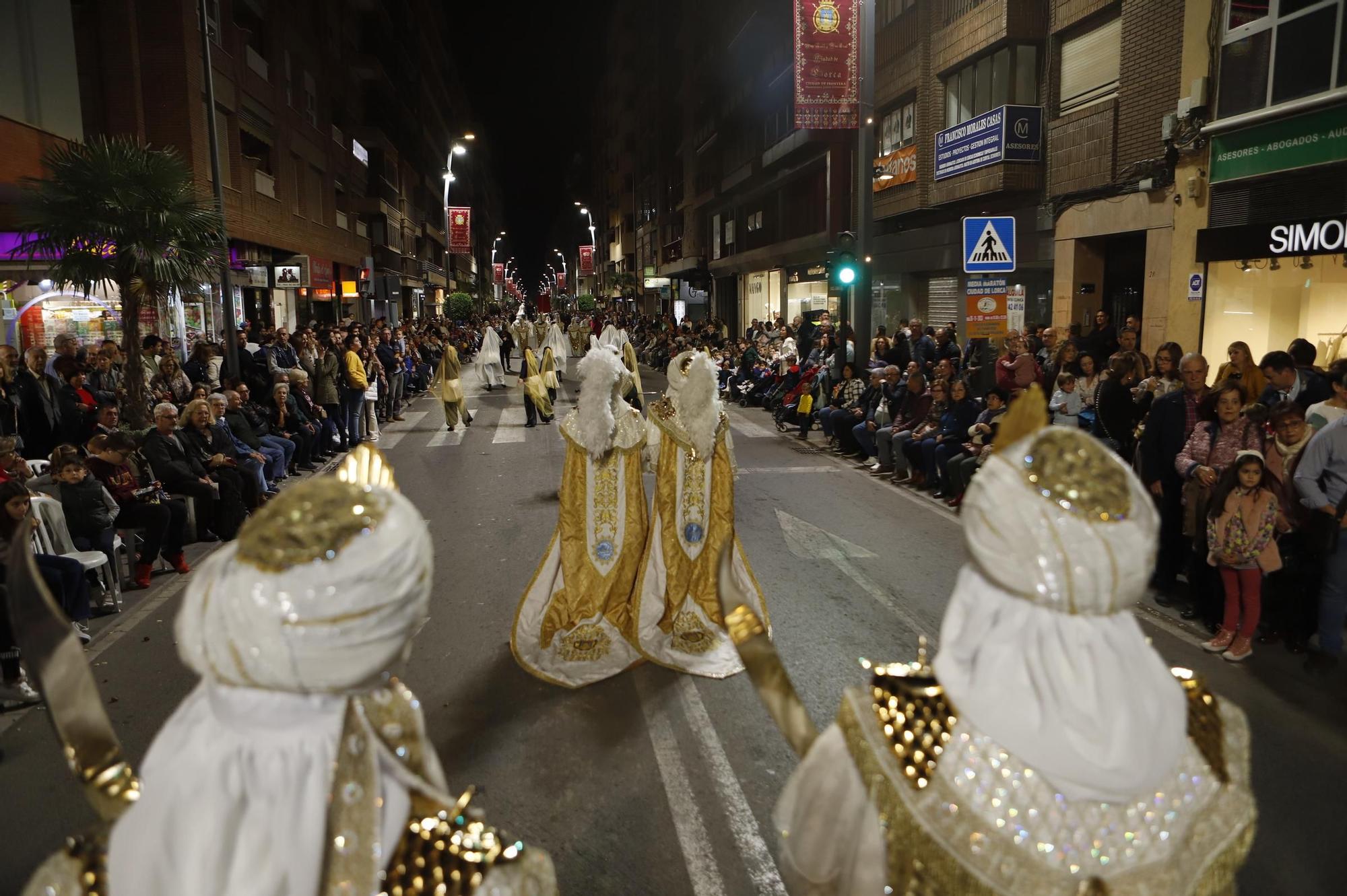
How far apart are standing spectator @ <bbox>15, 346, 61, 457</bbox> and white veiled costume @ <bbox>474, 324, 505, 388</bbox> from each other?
51.4 feet

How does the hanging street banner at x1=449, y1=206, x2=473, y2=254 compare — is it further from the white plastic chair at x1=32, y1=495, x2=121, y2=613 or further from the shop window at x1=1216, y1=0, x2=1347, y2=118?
the white plastic chair at x1=32, y1=495, x2=121, y2=613

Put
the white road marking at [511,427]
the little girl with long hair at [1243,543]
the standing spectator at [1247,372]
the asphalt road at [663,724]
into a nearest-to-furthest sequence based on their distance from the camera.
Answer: the asphalt road at [663,724], the little girl with long hair at [1243,543], the standing spectator at [1247,372], the white road marking at [511,427]

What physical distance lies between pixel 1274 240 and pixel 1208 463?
743cm

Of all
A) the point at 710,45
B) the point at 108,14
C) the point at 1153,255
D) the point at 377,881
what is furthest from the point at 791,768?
the point at 710,45

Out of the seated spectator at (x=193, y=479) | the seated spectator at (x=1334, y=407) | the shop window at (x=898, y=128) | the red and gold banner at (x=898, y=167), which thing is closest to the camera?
the seated spectator at (x=1334, y=407)

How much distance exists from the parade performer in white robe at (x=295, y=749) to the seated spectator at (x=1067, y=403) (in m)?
9.30

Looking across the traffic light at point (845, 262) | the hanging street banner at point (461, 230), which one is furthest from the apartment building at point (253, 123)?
the traffic light at point (845, 262)

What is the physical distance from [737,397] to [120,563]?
52.4ft

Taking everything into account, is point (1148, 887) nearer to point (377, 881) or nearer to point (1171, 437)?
point (377, 881)

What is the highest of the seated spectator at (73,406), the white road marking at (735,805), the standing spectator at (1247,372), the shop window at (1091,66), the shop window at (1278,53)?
the shop window at (1091,66)

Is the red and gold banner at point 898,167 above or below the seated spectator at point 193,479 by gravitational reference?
above

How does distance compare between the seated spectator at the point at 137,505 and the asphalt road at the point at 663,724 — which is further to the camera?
the seated spectator at the point at 137,505

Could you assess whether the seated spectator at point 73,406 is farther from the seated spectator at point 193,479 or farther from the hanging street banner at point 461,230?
the hanging street banner at point 461,230

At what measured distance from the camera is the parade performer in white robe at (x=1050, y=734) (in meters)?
1.52
